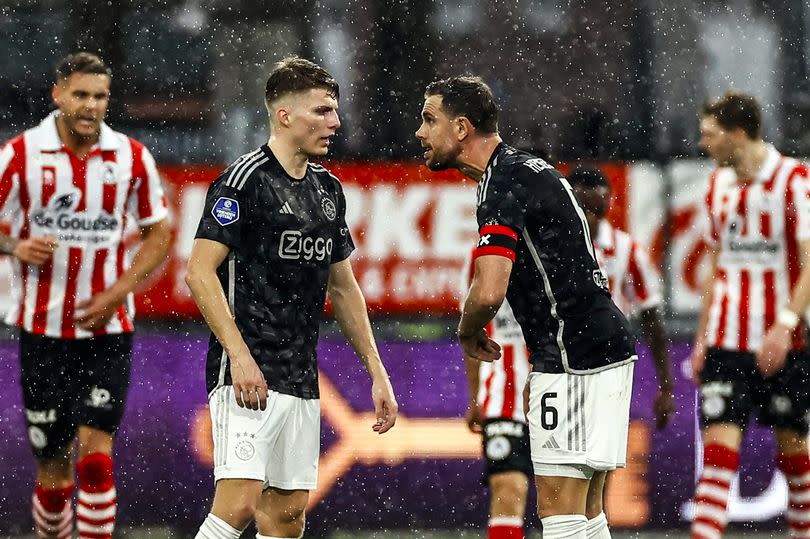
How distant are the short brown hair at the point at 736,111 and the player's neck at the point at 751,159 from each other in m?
0.06

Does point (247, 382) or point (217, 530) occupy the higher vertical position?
point (247, 382)

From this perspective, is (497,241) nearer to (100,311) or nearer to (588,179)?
(588,179)

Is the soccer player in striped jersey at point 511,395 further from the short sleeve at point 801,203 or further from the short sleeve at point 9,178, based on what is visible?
the short sleeve at point 9,178

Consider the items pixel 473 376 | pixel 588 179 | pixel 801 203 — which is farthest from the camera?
pixel 801 203

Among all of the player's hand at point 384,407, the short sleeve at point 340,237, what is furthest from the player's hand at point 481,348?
the short sleeve at point 340,237

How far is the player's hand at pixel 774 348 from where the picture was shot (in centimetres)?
684

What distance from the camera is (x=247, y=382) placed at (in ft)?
17.1

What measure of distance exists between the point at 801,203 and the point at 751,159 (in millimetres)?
303

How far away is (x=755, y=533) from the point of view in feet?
28.6

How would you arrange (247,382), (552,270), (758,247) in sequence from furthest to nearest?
(758,247)
(552,270)
(247,382)

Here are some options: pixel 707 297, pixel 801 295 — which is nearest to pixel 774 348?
pixel 801 295

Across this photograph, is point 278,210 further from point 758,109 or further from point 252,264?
point 758,109

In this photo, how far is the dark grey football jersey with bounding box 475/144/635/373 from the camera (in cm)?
537

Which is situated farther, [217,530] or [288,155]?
[288,155]
